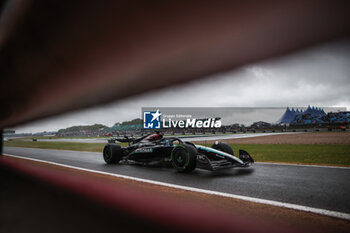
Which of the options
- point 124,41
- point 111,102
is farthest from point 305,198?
point 124,41

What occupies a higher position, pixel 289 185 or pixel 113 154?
pixel 113 154

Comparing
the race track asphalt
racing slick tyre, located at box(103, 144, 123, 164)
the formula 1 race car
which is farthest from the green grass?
racing slick tyre, located at box(103, 144, 123, 164)

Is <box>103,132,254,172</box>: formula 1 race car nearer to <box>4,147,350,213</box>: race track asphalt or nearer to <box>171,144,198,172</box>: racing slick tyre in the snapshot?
<box>171,144,198,172</box>: racing slick tyre

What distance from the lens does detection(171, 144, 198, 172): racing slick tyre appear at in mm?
4906

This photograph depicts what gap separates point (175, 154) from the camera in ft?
17.3

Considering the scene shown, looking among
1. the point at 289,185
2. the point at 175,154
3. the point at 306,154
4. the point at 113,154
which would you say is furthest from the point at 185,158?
the point at 306,154

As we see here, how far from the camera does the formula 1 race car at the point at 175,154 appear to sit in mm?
4922

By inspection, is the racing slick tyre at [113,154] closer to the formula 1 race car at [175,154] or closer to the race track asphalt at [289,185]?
the formula 1 race car at [175,154]

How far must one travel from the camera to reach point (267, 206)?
2648mm

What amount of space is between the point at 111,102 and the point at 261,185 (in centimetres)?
310

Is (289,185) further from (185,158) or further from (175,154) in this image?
(175,154)

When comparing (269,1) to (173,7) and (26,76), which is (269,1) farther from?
(26,76)

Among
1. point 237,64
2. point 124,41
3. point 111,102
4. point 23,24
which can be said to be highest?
point 23,24

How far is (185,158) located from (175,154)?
0.35 meters
